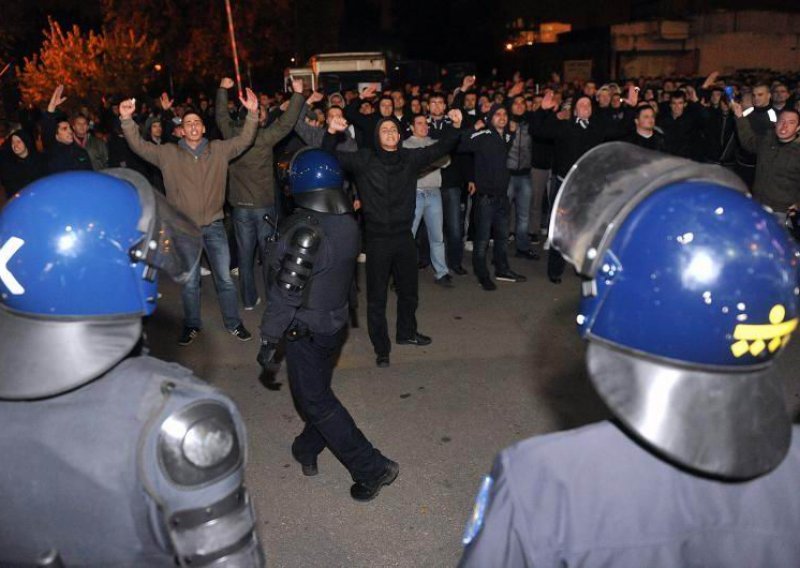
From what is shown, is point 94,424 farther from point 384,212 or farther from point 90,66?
point 90,66

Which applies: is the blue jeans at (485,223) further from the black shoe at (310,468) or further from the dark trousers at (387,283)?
the black shoe at (310,468)

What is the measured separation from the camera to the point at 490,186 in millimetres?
8070

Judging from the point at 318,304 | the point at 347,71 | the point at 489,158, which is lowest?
the point at 318,304

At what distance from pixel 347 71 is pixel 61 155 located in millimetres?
10987

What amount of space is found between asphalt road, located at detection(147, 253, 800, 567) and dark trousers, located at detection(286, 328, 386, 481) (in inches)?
10.5

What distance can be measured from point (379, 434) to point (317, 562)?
1364mm

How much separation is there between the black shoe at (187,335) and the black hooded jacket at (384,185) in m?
2.06

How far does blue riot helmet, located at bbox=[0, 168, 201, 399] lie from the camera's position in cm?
163

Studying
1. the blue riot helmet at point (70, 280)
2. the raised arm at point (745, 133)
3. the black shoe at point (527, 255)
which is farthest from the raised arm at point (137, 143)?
the raised arm at point (745, 133)

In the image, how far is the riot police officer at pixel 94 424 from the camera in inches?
61.7

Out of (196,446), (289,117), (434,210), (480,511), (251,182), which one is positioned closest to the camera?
(480,511)

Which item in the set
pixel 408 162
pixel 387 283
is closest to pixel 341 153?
pixel 408 162

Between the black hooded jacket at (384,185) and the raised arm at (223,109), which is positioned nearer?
the black hooded jacket at (384,185)

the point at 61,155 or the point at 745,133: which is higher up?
the point at 61,155
